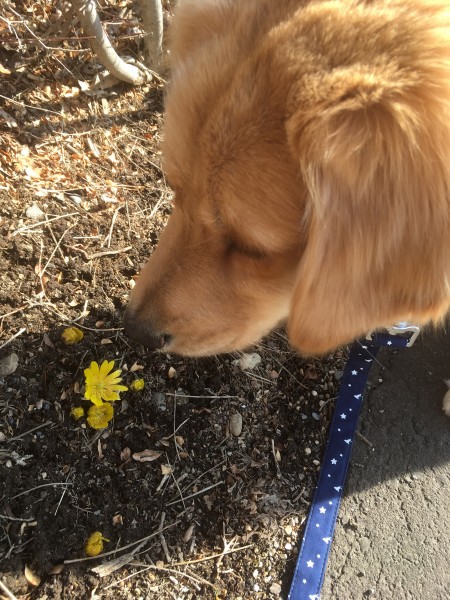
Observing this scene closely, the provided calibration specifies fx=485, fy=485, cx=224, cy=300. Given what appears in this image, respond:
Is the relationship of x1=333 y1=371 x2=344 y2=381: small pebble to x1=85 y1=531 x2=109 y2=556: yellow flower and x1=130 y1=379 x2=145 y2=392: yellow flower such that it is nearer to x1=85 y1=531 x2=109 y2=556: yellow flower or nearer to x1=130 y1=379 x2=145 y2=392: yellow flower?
x1=130 y1=379 x2=145 y2=392: yellow flower

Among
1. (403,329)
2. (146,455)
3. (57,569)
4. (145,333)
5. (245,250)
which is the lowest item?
(57,569)

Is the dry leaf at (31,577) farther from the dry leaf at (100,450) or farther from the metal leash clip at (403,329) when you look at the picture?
the metal leash clip at (403,329)

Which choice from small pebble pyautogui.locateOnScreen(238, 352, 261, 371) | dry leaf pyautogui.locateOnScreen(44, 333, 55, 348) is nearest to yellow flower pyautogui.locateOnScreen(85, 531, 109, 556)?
dry leaf pyautogui.locateOnScreen(44, 333, 55, 348)

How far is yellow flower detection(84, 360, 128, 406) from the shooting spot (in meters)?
2.07

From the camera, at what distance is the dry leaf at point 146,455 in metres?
2.16

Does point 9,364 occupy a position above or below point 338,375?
above

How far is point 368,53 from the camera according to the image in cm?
129

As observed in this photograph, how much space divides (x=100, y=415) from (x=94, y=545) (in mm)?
507

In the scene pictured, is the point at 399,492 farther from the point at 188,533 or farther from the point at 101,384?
the point at 101,384

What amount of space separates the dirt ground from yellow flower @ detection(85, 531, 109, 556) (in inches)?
1.5

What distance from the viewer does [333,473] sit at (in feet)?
7.68

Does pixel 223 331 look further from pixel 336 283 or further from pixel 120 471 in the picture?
pixel 120 471

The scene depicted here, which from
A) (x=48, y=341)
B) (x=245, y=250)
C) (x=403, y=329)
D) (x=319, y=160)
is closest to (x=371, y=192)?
(x=319, y=160)

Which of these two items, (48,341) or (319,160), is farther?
(48,341)
